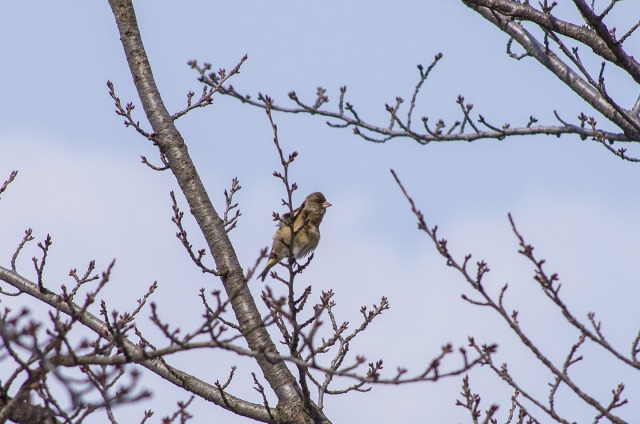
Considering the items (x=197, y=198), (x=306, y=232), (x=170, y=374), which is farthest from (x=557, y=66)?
(x=170, y=374)

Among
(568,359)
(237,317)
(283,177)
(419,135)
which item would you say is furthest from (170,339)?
(419,135)

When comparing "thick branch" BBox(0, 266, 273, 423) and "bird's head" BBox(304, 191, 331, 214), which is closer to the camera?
"thick branch" BBox(0, 266, 273, 423)

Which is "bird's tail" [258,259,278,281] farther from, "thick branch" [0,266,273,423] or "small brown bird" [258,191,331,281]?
"thick branch" [0,266,273,423]

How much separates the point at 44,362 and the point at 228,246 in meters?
2.81

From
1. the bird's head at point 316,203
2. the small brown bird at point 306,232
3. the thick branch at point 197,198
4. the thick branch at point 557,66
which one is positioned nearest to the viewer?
the thick branch at point 197,198

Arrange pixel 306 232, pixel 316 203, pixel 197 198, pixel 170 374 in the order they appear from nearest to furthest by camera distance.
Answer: pixel 170 374 < pixel 197 198 < pixel 306 232 < pixel 316 203

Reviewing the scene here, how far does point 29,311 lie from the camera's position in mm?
Answer: 3207

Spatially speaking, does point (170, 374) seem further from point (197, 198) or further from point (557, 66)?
point (557, 66)

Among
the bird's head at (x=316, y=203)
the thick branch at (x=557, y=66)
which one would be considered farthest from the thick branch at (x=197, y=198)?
the bird's head at (x=316, y=203)

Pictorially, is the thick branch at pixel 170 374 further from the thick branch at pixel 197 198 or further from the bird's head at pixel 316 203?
the bird's head at pixel 316 203

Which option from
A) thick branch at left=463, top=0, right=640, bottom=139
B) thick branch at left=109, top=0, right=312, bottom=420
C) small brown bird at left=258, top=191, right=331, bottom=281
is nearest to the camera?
thick branch at left=109, top=0, right=312, bottom=420

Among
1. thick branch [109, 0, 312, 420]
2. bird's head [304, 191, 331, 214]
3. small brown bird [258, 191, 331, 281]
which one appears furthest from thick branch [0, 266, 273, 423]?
bird's head [304, 191, 331, 214]

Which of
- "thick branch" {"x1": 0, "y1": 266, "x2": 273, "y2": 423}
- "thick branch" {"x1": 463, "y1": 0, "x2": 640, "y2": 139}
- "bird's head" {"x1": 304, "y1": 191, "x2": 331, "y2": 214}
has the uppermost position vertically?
"bird's head" {"x1": 304, "y1": 191, "x2": 331, "y2": 214}

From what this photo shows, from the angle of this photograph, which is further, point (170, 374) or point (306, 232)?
point (306, 232)
